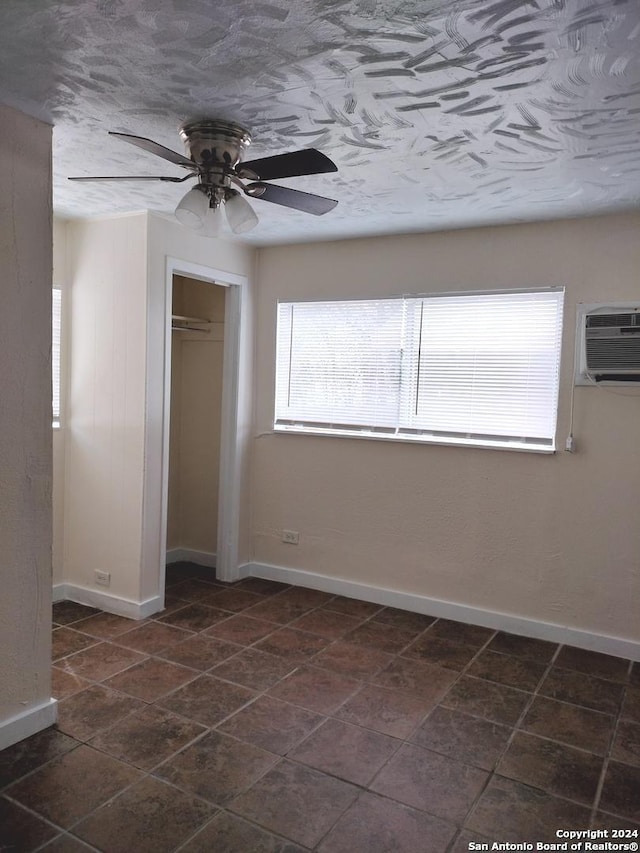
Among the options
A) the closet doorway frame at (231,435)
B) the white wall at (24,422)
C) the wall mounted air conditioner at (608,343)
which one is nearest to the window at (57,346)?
the closet doorway frame at (231,435)

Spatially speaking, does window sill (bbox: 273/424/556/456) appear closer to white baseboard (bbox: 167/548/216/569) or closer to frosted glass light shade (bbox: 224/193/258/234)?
white baseboard (bbox: 167/548/216/569)

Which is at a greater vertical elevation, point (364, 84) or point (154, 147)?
point (364, 84)

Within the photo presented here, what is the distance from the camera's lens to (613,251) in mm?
3461

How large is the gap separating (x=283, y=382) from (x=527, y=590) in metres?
2.16

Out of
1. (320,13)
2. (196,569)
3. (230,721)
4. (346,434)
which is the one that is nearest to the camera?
(320,13)

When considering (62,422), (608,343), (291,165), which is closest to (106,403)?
(62,422)

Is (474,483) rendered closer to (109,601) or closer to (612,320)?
(612,320)

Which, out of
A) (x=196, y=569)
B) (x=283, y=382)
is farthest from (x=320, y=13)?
(x=196, y=569)

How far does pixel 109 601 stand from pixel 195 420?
5.36ft

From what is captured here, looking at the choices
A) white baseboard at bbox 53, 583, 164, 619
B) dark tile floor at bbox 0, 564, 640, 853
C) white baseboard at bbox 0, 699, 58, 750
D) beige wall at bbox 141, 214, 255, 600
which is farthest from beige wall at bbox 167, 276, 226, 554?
white baseboard at bbox 0, 699, 58, 750

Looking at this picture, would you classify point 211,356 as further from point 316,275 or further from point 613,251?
point 613,251

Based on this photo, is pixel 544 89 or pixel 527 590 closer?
pixel 544 89

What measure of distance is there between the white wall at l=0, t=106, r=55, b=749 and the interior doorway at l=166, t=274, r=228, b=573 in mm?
2396

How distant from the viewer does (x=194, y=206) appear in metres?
2.32
